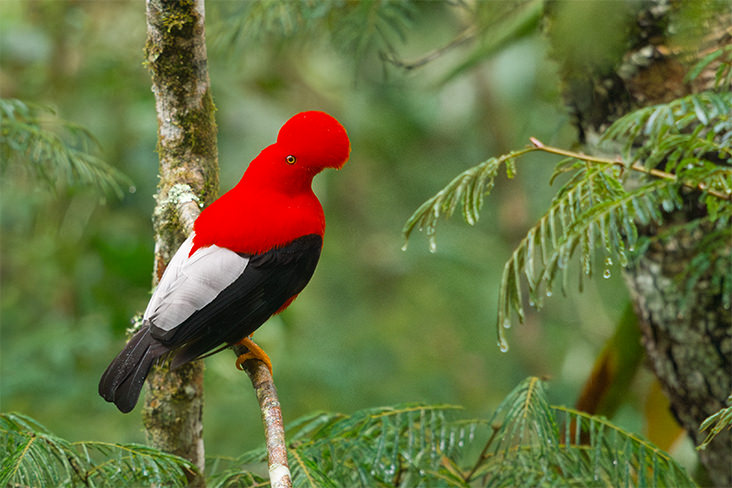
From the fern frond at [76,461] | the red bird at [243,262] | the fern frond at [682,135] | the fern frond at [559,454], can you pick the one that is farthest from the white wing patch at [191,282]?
the fern frond at [682,135]

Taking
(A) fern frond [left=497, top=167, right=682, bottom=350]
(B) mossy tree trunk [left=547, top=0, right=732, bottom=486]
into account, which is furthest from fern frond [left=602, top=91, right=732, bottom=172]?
(B) mossy tree trunk [left=547, top=0, right=732, bottom=486]

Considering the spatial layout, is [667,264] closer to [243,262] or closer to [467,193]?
[467,193]

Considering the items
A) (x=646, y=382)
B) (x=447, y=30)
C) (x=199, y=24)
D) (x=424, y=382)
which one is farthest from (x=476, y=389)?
(x=199, y=24)

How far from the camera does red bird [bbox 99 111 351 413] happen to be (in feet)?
4.58

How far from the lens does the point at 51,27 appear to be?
375 cm

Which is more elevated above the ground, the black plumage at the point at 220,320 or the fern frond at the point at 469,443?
the black plumage at the point at 220,320

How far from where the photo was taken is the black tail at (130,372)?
A: 4.33ft

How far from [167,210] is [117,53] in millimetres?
2658

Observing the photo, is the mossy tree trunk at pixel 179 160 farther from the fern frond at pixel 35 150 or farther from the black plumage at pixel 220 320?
the fern frond at pixel 35 150

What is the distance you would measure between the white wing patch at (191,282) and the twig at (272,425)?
0.59 ft

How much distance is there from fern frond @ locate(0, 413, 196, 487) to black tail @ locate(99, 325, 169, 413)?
89 millimetres

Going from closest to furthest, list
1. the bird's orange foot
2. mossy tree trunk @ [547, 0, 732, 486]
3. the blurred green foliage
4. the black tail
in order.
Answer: the black tail, the bird's orange foot, mossy tree trunk @ [547, 0, 732, 486], the blurred green foliage

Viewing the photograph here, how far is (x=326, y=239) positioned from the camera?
194 inches

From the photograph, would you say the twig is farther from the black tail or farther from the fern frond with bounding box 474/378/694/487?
the fern frond with bounding box 474/378/694/487
